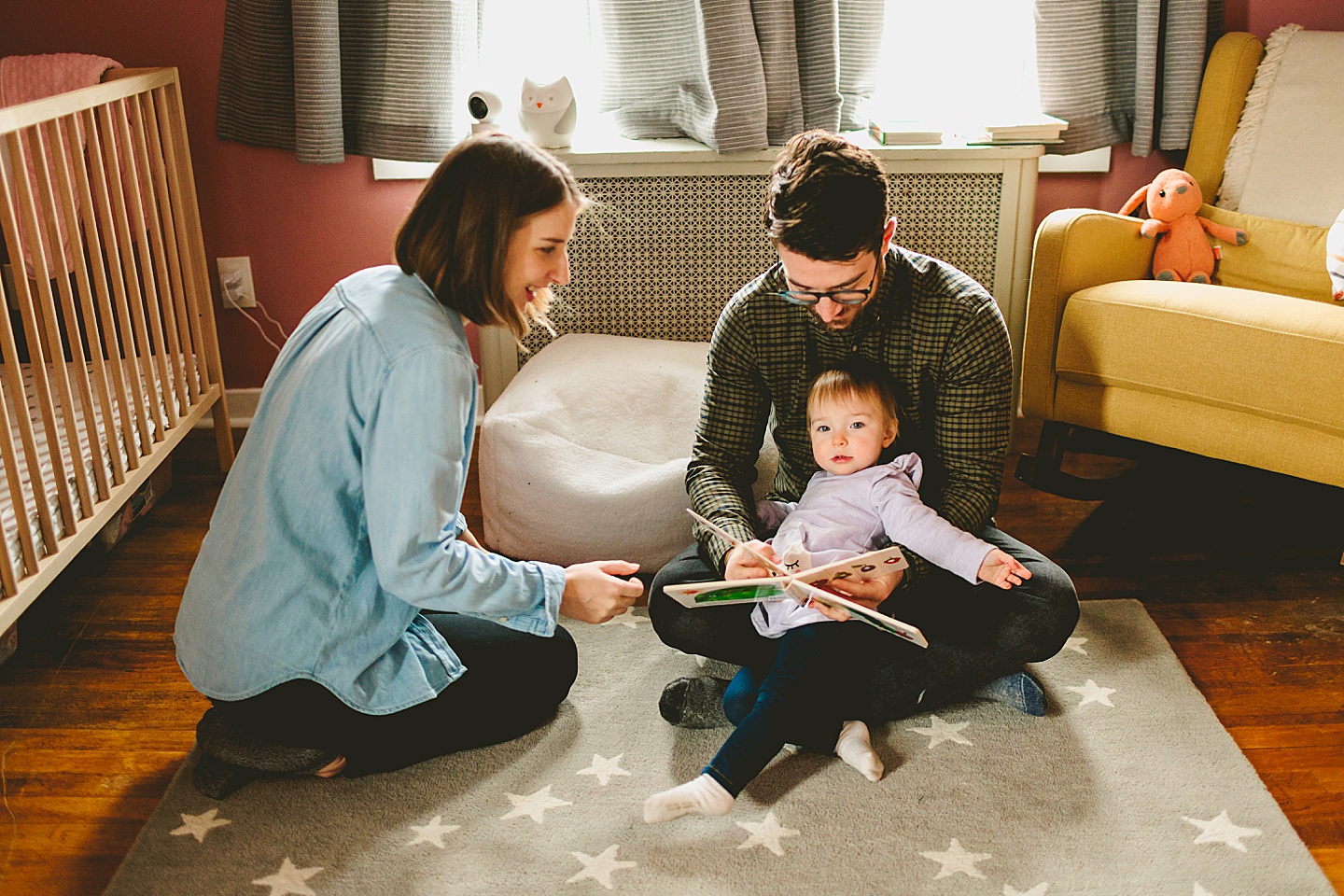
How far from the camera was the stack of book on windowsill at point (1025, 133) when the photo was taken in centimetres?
236

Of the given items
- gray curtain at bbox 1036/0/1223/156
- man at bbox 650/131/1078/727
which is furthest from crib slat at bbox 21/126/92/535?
gray curtain at bbox 1036/0/1223/156

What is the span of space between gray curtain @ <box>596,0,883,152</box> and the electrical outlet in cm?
95

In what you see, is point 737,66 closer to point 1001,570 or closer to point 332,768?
point 1001,570

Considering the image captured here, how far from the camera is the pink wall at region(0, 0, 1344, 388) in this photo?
8.29 ft

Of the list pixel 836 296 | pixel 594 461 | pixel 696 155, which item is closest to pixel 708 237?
pixel 696 155

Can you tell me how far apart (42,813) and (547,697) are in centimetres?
68

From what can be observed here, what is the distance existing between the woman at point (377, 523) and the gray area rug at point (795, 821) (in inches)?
3.9

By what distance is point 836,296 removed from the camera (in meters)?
1.51

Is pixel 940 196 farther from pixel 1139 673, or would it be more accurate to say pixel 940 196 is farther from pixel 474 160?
pixel 474 160

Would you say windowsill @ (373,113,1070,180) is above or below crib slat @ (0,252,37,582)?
above

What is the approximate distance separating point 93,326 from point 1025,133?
1.80m

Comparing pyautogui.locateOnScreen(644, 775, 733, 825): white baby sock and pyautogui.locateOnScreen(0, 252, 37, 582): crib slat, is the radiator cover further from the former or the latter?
pyautogui.locateOnScreen(644, 775, 733, 825): white baby sock

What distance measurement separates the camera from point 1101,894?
4.43ft

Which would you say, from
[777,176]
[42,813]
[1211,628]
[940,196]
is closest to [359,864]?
[42,813]
